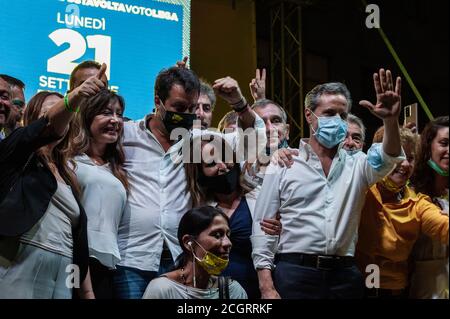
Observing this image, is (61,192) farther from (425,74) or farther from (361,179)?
(425,74)

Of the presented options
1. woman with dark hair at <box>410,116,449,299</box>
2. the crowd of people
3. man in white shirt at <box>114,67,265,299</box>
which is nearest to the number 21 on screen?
the crowd of people

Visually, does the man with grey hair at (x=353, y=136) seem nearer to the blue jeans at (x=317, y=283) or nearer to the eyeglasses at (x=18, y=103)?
the blue jeans at (x=317, y=283)

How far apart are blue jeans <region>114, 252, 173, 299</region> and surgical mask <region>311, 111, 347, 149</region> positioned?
0.89 meters

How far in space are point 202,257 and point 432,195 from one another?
93cm

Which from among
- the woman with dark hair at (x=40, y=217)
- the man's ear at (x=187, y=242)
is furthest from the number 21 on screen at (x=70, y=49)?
the man's ear at (x=187, y=242)

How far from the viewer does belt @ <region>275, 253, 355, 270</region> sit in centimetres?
265

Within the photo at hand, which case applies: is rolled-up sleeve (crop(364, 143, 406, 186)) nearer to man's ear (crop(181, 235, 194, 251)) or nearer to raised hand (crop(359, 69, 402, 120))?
raised hand (crop(359, 69, 402, 120))

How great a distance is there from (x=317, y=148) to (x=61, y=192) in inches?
43.1

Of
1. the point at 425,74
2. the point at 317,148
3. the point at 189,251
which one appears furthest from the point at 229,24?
the point at 189,251

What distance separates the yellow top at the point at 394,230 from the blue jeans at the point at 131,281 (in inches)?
35.0

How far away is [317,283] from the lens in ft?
8.63

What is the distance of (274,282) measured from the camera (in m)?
2.71
